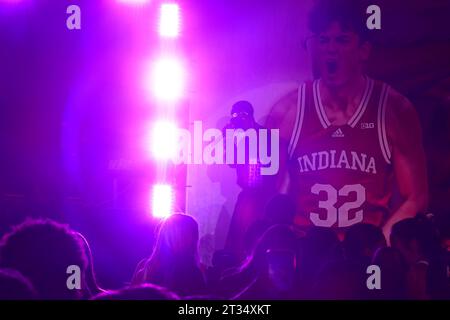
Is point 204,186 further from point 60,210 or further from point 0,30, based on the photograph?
point 0,30

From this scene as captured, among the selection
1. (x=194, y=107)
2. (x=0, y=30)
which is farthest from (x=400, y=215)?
(x=0, y=30)

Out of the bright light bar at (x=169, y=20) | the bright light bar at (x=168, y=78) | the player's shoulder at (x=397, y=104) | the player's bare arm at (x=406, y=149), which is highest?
the bright light bar at (x=169, y=20)

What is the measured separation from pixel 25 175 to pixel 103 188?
Result: 1.36 feet

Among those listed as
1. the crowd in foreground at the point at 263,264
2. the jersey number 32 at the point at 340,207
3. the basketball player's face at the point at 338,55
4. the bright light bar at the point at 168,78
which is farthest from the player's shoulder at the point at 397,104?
the bright light bar at the point at 168,78

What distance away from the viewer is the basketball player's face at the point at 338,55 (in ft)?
7.68

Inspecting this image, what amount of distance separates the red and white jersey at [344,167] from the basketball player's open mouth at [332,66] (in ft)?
0.53

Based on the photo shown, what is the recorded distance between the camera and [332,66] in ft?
7.75

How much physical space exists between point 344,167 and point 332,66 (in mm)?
527

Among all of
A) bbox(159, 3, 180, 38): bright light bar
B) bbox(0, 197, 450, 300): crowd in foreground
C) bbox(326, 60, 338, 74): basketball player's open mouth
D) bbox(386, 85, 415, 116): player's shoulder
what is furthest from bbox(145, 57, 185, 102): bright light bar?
bbox(386, 85, 415, 116): player's shoulder

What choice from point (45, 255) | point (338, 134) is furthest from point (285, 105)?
point (45, 255)

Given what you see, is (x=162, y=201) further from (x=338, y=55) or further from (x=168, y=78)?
(x=338, y=55)

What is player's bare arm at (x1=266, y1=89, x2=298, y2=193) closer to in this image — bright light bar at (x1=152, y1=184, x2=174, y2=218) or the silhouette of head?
bright light bar at (x1=152, y1=184, x2=174, y2=218)

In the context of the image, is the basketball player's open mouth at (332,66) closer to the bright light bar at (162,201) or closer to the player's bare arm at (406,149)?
the player's bare arm at (406,149)

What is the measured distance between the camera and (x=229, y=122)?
2326 millimetres
